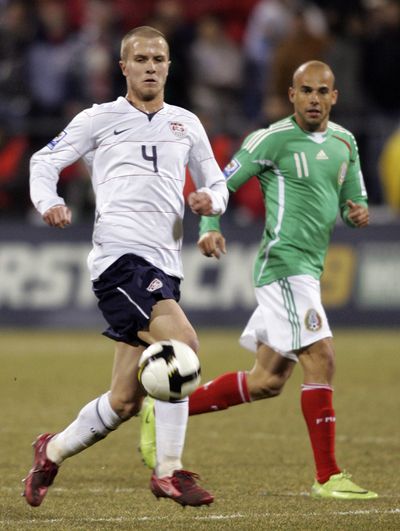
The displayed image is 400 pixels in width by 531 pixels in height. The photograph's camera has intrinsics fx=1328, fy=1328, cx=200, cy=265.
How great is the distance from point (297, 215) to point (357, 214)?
0.32 m

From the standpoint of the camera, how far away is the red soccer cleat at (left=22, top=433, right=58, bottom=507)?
606cm

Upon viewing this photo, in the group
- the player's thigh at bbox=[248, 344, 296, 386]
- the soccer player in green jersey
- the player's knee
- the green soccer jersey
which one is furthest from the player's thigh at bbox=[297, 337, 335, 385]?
the player's knee

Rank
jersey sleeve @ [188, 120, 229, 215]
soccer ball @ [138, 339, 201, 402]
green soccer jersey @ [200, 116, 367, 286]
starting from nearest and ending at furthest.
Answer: soccer ball @ [138, 339, 201, 402]
jersey sleeve @ [188, 120, 229, 215]
green soccer jersey @ [200, 116, 367, 286]

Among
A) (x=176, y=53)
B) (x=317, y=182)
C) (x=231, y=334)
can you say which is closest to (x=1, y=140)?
(x=176, y=53)

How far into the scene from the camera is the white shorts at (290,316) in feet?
22.7

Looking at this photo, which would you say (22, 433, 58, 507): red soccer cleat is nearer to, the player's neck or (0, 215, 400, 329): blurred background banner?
the player's neck

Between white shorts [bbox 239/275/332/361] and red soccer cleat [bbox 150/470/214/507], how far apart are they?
141 centimetres

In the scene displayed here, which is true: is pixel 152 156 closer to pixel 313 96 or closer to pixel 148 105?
pixel 148 105

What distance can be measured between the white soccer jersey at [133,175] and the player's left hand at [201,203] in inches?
2.3

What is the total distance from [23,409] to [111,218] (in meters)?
4.03

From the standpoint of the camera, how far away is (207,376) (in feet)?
37.2

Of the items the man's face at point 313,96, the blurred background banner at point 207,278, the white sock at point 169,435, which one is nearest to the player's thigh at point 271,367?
the man's face at point 313,96

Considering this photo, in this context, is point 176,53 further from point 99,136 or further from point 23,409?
point 99,136

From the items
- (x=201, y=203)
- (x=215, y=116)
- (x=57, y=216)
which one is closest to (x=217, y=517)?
(x=201, y=203)
